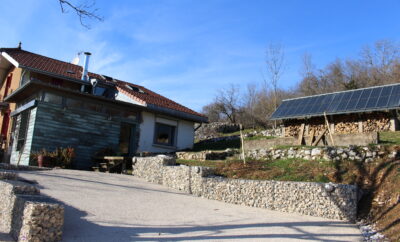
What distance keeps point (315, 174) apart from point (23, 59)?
677 inches

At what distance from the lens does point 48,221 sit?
532cm

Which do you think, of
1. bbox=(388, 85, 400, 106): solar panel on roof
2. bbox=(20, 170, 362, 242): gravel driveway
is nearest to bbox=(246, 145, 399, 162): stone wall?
bbox=(20, 170, 362, 242): gravel driveway

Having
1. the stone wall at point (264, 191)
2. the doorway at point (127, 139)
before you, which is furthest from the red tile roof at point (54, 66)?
the stone wall at point (264, 191)

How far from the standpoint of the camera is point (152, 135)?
19188mm

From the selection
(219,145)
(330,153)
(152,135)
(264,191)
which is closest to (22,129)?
(152,135)

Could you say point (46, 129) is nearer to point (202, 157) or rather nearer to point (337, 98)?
point (202, 157)

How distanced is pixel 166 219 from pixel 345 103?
1457 cm

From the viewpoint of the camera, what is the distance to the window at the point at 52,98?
1540 cm

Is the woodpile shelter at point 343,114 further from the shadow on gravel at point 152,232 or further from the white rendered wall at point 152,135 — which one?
the shadow on gravel at point 152,232

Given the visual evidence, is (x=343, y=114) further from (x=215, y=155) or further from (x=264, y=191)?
(x=264, y=191)

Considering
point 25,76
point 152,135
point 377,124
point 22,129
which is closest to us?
point 22,129

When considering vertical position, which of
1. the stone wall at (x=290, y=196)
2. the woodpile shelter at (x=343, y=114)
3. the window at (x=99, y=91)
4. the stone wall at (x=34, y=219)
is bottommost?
the stone wall at (x=34, y=219)

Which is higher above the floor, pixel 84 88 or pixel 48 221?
pixel 84 88

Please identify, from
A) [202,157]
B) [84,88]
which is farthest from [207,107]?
[202,157]
